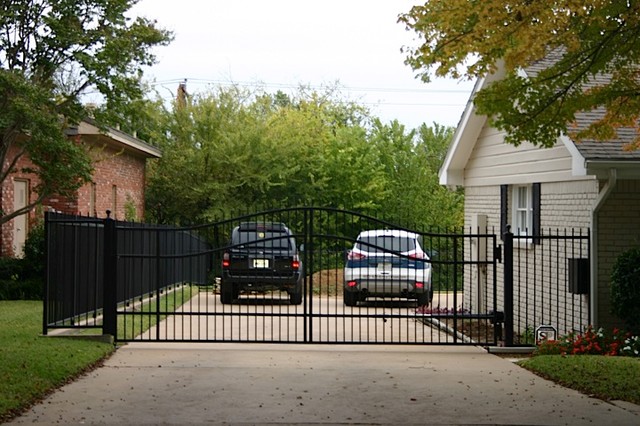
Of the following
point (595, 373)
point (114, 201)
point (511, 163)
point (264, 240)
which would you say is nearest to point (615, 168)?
point (595, 373)

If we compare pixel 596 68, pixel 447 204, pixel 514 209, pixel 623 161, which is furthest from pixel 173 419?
pixel 447 204

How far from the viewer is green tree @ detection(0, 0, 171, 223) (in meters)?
23.2

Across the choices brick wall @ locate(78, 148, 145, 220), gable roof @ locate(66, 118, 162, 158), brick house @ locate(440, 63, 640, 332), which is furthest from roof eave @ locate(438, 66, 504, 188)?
brick wall @ locate(78, 148, 145, 220)

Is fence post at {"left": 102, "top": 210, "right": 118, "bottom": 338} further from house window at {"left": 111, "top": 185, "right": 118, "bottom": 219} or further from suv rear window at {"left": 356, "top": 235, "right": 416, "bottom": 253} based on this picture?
house window at {"left": 111, "top": 185, "right": 118, "bottom": 219}

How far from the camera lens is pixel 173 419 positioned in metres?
9.82

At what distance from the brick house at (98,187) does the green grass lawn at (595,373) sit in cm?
1014

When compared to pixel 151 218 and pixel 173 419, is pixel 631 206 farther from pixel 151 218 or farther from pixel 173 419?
pixel 151 218

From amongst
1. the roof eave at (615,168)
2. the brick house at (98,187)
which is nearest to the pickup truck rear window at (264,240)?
the brick house at (98,187)

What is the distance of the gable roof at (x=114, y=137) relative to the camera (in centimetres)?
2591

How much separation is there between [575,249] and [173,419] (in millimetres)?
9373

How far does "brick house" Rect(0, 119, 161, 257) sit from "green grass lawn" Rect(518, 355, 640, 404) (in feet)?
33.3

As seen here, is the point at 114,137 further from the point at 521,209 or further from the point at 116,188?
the point at 521,209

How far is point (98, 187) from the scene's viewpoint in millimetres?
31469

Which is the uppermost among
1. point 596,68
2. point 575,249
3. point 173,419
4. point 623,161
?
point 596,68
